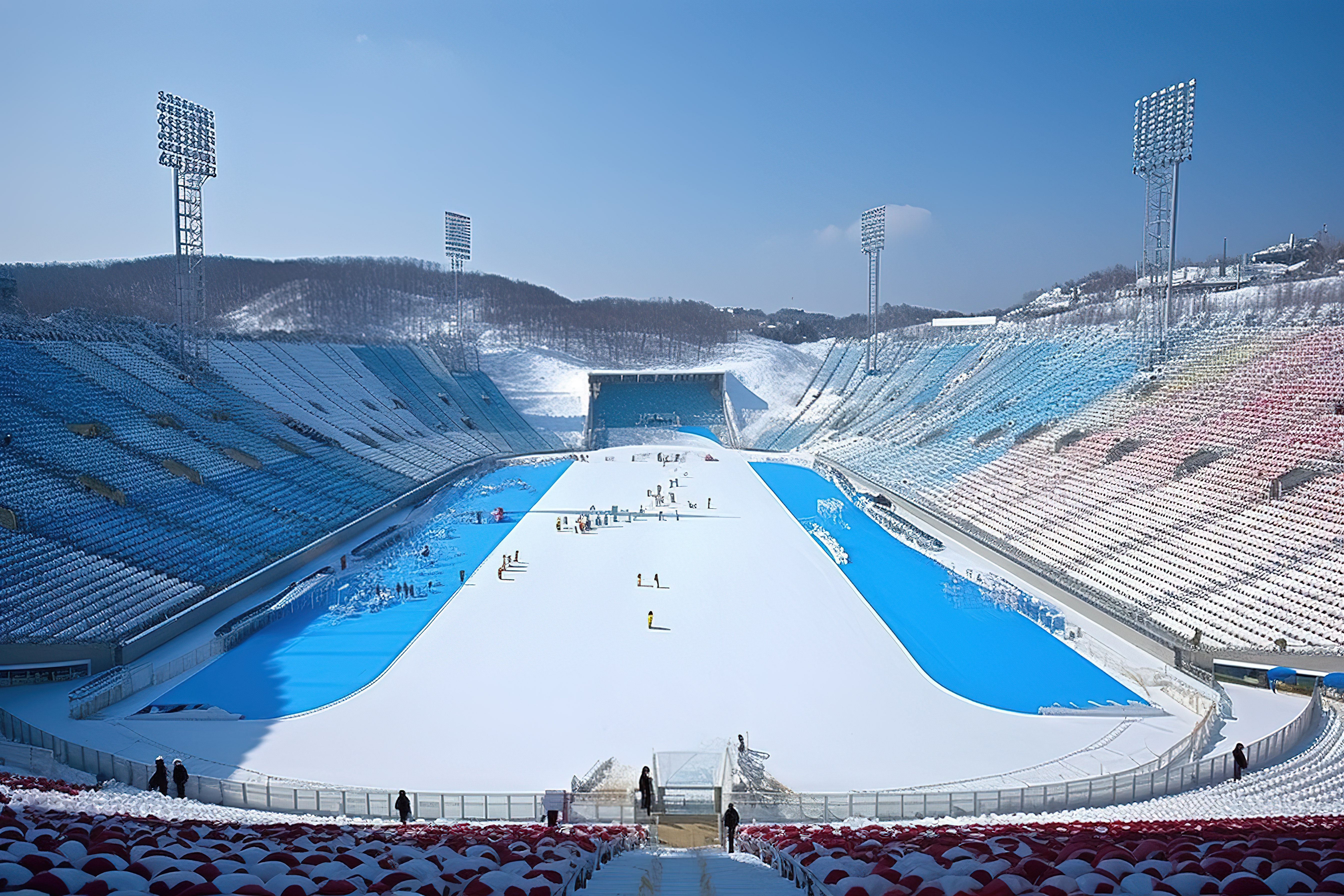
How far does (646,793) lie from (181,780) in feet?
20.8

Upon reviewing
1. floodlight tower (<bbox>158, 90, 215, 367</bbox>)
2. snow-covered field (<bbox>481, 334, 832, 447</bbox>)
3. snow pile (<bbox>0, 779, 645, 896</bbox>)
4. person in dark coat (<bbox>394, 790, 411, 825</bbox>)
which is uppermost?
floodlight tower (<bbox>158, 90, 215, 367</bbox>)

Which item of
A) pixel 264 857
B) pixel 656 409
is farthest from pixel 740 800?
pixel 656 409

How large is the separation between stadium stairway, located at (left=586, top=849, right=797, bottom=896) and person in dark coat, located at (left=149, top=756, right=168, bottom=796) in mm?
6488

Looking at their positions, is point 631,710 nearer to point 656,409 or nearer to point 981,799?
point 981,799

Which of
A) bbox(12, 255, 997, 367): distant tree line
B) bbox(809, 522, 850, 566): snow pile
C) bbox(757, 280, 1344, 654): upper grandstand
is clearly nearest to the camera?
bbox(757, 280, 1344, 654): upper grandstand

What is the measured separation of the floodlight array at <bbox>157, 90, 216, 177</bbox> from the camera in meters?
31.8

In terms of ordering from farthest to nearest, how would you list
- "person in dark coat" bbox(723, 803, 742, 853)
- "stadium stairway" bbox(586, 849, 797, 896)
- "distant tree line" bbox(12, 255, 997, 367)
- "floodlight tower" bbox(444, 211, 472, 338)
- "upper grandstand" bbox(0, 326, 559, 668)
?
"distant tree line" bbox(12, 255, 997, 367), "floodlight tower" bbox(444, 211, 472, 338), "upper grandstand" bbox(0, 326, 559, 668), "person in dark coat" bbox(723, 803, 742, 853), "stadium stairway" bbox(586, 849, 797, 896)

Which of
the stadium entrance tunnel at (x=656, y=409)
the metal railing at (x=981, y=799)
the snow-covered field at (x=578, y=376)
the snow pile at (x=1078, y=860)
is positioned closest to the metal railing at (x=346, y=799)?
the metal railing at (x=981, y=799)

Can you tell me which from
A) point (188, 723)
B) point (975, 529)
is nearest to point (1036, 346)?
point (975, 529)

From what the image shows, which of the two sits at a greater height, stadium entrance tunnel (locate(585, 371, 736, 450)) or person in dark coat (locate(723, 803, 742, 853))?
stadium entrance tunnel (locate(585, 371, 736, 450))

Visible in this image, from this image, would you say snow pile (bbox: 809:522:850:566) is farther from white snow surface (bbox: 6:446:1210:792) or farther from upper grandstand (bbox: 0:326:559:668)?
upper grandstand (bbox: 0:326:559:668)

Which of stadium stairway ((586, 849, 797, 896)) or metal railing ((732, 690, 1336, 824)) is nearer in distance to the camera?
stadium stairway ((586, 849, 797, 896))

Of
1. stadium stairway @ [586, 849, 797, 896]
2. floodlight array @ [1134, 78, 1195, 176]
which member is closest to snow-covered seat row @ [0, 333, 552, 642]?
stadium stairway @ [586, 849, 797, 896]

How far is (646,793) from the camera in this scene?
37.1 feet
